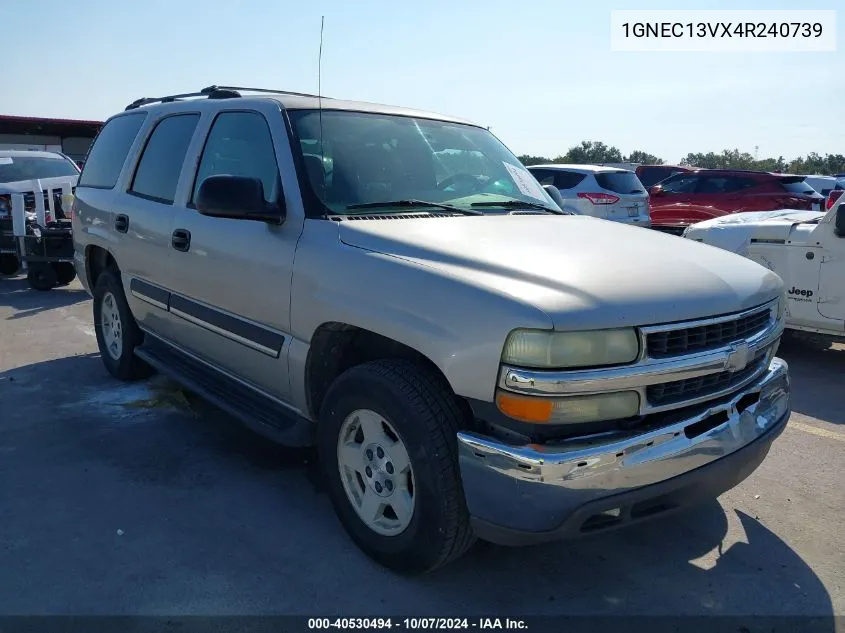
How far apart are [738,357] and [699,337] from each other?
0.73 ft

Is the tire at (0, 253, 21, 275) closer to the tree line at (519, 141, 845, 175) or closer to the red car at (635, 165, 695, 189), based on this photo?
the red car at (635, 165, 695, 189)

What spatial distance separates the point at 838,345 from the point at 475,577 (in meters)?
5.80

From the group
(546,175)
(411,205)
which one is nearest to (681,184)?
(546,175)

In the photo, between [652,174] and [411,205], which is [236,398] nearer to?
[411,205]

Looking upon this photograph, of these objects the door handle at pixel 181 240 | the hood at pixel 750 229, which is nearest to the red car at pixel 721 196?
the hood at pixel 750 229

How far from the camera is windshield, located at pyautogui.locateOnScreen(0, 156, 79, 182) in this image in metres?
11.2

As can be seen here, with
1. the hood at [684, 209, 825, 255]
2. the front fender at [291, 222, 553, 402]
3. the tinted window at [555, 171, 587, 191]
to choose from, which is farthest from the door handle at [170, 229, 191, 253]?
the tinted window at [555, 171, 587, 191]

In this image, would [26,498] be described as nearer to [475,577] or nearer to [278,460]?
[278,460]

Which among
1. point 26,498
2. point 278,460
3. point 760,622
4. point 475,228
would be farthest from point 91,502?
point 760,622

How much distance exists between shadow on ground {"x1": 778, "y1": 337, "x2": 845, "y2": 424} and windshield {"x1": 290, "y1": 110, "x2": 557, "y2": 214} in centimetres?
264

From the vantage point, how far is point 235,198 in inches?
127

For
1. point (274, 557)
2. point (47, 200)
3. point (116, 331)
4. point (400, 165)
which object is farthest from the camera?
point (47, 200)

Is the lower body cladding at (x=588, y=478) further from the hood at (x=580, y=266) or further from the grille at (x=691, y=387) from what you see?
the hood at (x=580, y=266)

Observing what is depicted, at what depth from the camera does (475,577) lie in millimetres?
2996
